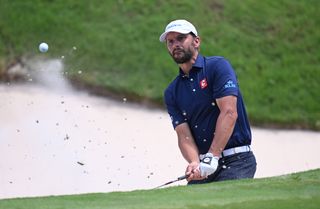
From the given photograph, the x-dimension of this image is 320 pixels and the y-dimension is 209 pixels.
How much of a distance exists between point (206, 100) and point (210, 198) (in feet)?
4.62

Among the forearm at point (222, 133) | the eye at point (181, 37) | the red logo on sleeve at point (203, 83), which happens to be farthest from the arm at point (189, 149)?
the eye at point (181, 37)

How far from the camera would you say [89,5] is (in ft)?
50.9

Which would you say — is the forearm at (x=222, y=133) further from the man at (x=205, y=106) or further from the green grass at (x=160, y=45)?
the green grass at (x=160, y=45)

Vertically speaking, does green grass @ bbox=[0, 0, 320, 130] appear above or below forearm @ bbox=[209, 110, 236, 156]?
above

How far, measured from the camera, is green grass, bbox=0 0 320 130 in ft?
46.6

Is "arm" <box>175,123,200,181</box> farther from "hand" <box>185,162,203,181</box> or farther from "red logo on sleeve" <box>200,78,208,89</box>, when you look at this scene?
"red logo on sleeve" <box>200,78,208,89</box>

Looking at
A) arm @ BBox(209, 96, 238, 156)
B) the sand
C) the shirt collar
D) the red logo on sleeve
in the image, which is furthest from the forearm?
the sand

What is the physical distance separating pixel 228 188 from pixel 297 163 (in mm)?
6069

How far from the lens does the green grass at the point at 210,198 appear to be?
5.38 metres

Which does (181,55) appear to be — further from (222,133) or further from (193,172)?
(193,172)

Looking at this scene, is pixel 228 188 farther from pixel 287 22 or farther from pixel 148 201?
pixel 287 22

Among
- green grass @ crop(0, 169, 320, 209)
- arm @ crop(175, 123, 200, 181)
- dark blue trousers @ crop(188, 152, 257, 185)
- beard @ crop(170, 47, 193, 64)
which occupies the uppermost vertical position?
beard @ crop(170, 47, 193, 64)

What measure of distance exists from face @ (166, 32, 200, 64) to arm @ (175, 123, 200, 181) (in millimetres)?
489

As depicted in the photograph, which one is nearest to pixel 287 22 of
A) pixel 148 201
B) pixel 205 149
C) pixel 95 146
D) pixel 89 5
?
pixel 89 5
